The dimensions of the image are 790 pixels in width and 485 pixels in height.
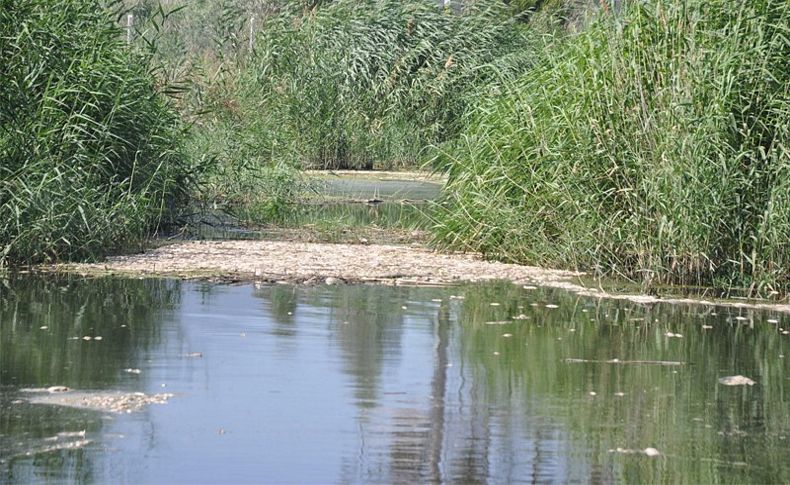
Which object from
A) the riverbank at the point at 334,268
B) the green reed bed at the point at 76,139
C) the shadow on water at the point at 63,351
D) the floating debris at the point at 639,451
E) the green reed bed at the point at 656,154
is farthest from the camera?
the green reed bed at the point at 76,139

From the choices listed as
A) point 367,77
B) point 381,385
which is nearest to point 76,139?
point 381,385

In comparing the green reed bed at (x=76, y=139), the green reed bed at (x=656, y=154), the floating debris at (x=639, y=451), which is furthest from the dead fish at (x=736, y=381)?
the green reed bed at (x=76, y=139)

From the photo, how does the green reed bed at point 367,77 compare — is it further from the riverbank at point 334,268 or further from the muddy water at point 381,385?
the muddy water at point 381,385

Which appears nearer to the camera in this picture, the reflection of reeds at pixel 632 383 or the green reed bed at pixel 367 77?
the reflection of reeds at pixel 632 383

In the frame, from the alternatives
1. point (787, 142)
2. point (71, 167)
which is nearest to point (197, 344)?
point (71, 167)

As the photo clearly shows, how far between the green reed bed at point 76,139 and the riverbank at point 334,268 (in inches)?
12.3

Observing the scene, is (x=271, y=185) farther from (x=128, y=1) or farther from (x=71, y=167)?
(x=128, y=1)

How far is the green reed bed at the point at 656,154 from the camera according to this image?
445 inches

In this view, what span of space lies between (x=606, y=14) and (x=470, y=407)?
635 cm

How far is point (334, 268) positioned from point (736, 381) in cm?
483

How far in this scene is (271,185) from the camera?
675 inches

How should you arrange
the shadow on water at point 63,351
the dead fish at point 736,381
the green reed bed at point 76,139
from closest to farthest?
the shadow on water at point 63,351 → the dead fish at point 736,381 → the green reed bed at point 76,139

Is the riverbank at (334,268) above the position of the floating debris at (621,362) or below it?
above

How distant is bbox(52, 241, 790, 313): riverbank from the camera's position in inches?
457
